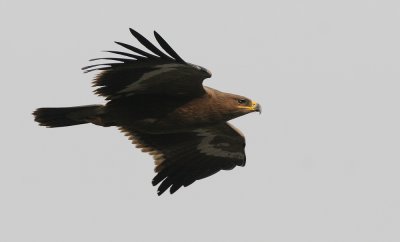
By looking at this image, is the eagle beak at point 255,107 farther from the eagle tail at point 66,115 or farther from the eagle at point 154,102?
the eagle tail at point 66,115

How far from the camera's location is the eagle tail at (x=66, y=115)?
1127 cm

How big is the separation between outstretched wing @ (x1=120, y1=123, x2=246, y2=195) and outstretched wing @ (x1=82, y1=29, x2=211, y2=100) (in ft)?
4.58

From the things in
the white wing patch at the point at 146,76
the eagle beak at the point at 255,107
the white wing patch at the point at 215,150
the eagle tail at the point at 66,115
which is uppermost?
the white wing patch at the point at 146,76

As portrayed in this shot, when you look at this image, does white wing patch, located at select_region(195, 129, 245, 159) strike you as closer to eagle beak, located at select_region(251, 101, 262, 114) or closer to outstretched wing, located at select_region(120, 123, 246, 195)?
outstretched wing, located at select_region(120, 123, 246, 195)

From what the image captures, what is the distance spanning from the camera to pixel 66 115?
37.8 feet

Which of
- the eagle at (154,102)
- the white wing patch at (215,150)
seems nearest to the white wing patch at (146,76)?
the eagle at (154,102)

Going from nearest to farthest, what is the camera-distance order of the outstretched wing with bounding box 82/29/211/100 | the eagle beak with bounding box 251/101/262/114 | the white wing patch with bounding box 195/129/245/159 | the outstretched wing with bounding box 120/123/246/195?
the outstretched wing with bounding box 82/29/211/100 → the eagle beak with bounding box 251/101/262/114 → the outstretched wing with bounding box 120/123/246/195 → the white wing patch with bounding box 195/129/245/159

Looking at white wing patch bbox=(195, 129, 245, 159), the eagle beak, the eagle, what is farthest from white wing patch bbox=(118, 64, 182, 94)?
white wing patch bbox=(195, 129, 245, 159)

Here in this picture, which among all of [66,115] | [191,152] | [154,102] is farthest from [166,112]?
[191,152]

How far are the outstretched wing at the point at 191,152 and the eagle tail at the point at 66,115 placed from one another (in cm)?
103

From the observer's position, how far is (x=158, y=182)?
12.4 m

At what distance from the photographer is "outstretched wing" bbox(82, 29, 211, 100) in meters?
10.1

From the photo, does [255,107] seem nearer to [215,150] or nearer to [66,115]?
[215,150]

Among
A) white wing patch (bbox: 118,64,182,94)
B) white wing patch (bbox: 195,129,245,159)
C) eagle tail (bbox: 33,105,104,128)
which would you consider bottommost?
white wing patch (bbox: 195,129,245,159)
